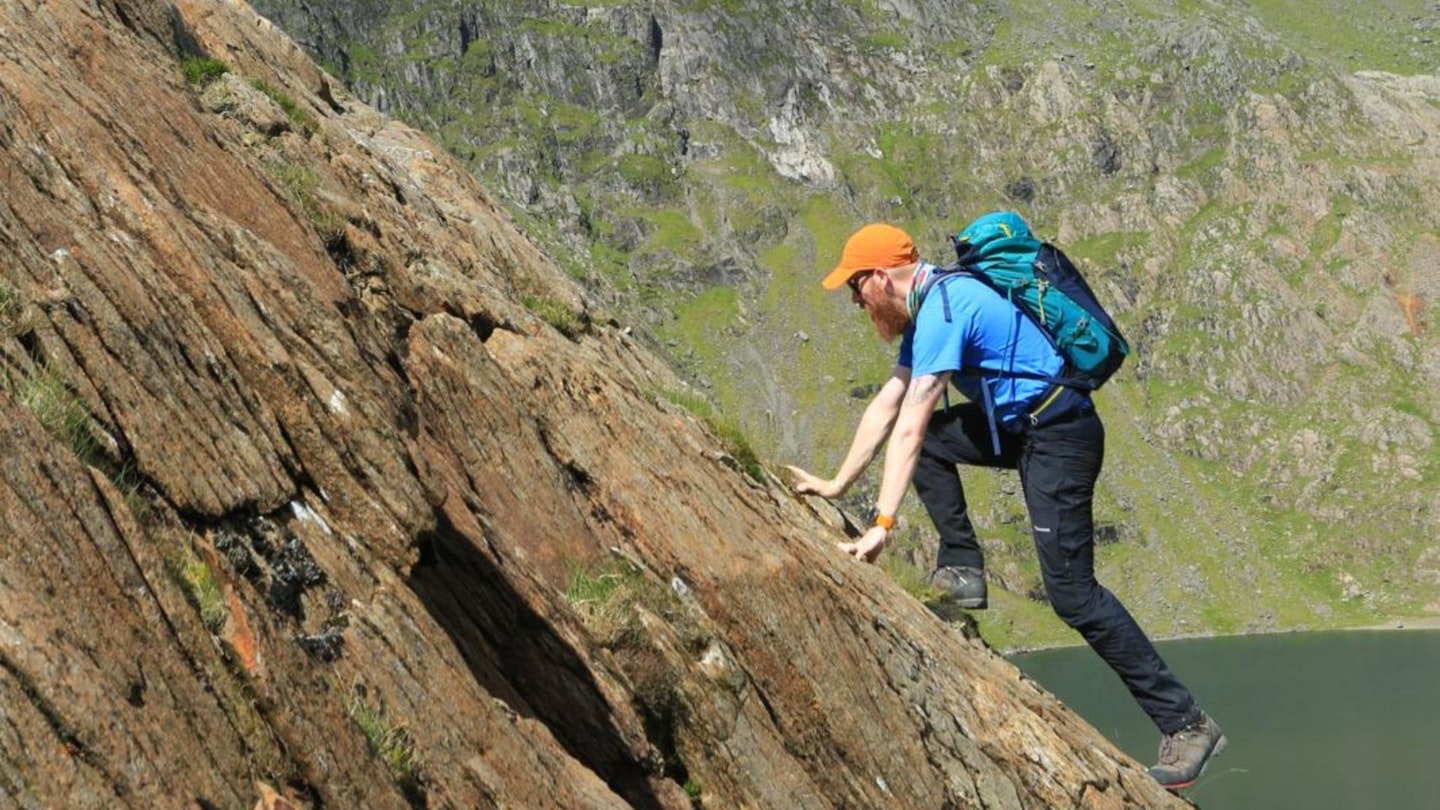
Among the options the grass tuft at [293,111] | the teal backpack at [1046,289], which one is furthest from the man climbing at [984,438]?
the grass tuft at [293,111]

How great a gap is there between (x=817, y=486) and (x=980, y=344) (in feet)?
11.1

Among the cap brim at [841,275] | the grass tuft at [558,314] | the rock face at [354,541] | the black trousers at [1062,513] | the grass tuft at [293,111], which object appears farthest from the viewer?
the grass tuft at [558,314]

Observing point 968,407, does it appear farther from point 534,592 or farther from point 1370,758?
point 1370,758

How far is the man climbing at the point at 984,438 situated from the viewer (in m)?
11.2

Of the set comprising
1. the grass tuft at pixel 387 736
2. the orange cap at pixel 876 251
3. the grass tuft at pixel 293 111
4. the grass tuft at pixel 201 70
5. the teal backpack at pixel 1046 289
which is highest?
the teal backpack at pixel 1046 289

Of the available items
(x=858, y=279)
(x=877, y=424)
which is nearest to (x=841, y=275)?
(x=858, y=279)

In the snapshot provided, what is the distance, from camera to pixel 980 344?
11.4 m

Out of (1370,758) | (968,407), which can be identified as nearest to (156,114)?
(968,407)

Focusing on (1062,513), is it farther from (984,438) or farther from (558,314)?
(558,314)

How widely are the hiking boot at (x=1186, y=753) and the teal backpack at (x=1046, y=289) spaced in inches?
166

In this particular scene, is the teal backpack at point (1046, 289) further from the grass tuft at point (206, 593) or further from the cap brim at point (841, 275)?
the grass tuft at point (206, 593)

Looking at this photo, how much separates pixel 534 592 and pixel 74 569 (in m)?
4.76

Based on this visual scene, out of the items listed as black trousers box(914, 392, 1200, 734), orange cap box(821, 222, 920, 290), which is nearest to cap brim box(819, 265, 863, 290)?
orange cap box(821, 222, 920, 290)

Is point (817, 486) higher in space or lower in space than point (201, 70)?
higher
